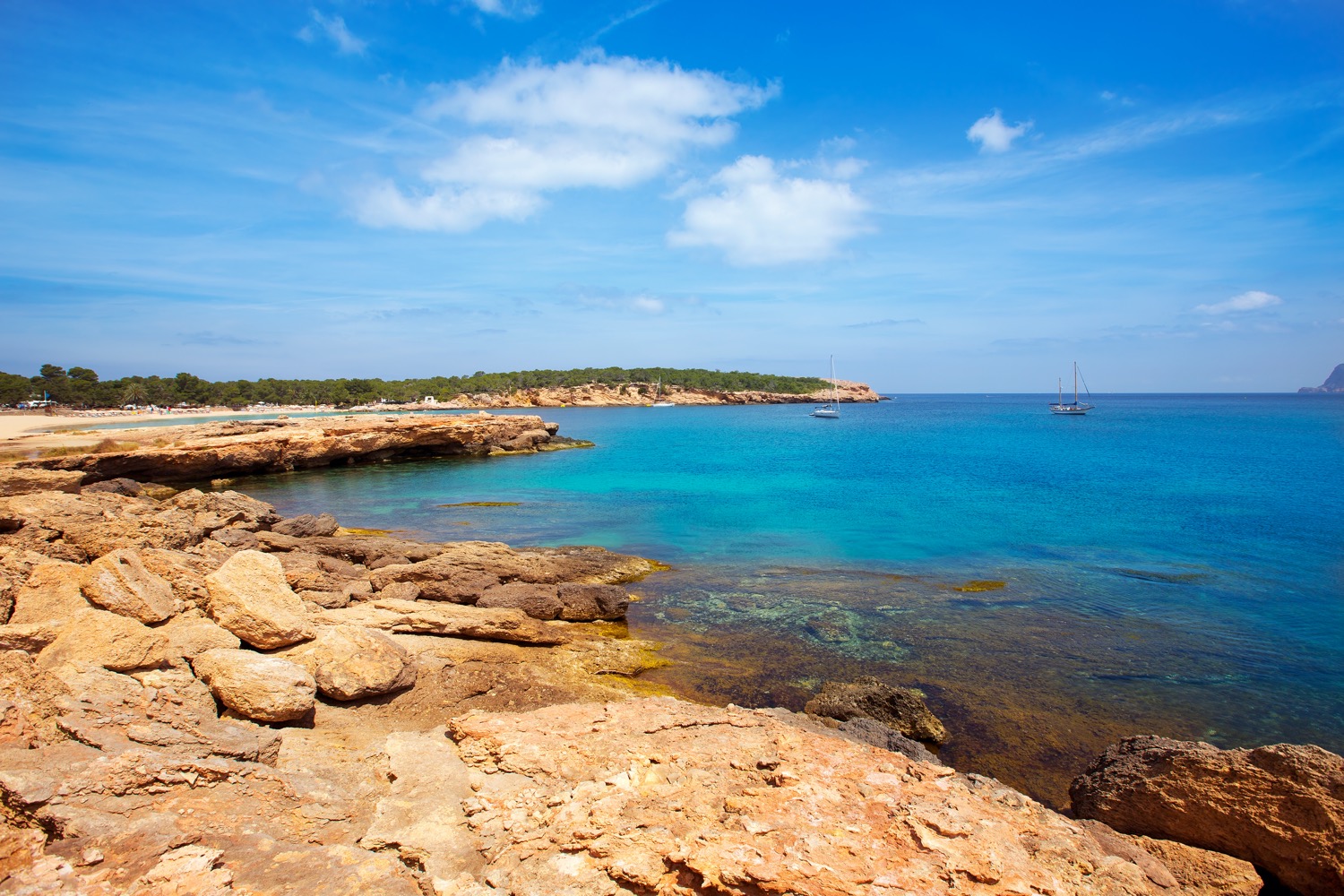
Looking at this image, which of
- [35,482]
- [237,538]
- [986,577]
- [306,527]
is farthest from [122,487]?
[986,577]

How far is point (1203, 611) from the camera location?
14.7 m

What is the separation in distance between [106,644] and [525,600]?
290 inches

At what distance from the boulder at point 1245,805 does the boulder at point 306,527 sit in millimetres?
20402

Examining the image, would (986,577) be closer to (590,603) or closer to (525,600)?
(590,603)

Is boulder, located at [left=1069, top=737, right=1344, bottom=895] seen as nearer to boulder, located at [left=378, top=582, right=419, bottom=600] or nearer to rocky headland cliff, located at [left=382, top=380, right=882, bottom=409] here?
boulder, located at [left=378, top=582, right=419, bottom=600]

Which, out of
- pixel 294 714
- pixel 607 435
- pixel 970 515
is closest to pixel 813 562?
pixel 970 515

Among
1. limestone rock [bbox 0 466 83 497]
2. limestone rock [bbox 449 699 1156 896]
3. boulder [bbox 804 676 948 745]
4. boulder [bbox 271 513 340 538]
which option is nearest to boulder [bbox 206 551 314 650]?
limestone rock [bbox 449 699 1156 896]

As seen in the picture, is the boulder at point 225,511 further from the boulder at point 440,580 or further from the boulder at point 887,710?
the boulder at point 887,710

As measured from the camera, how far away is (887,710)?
9102 mm

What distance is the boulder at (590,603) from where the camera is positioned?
43.9ft

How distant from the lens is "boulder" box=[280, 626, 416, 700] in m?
7.56

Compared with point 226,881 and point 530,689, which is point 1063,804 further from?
point 226,881

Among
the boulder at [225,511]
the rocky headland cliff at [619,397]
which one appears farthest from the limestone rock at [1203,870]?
the rocky headland cliff at [619,397]

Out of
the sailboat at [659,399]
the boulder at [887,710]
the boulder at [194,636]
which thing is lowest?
the boulder at [887,710]
